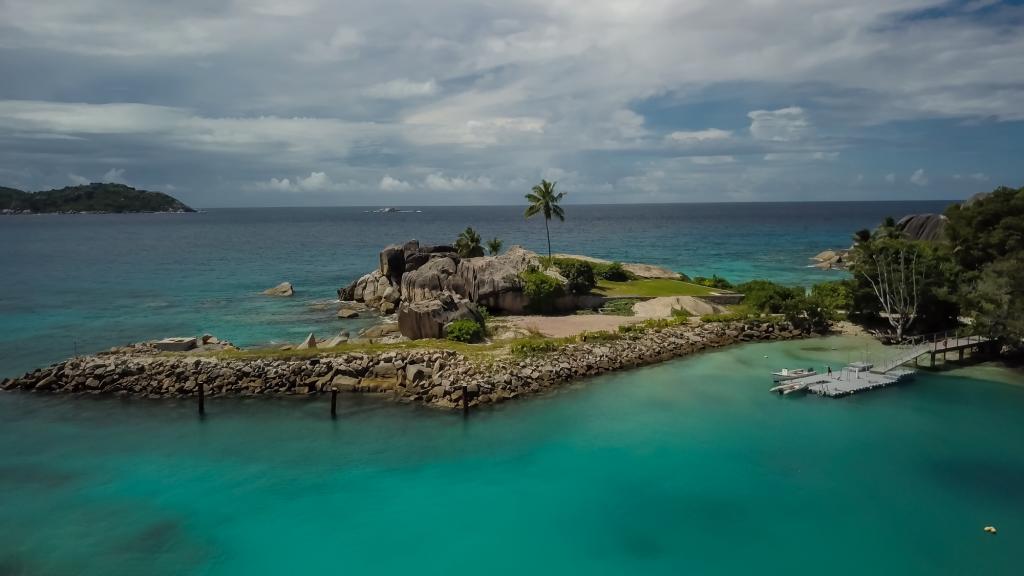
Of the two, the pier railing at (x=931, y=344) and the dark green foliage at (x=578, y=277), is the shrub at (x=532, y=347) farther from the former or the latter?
the pier railing at (x=931, y=344)

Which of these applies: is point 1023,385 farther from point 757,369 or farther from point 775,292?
point 775,292

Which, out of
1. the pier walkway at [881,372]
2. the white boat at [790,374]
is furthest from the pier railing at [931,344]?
the white boat at [790,374]

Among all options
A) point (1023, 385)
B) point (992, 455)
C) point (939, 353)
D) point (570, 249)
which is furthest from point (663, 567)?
point (570, 249)

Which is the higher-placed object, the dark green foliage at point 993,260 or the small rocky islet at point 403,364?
the dark green foliage at point 993,260

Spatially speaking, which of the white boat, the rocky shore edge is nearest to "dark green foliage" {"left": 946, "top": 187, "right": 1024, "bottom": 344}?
the white boat

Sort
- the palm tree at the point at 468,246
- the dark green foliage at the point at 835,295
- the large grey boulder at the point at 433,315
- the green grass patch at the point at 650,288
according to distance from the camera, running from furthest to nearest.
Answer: the palm tree at the point at 468,246 < the green grass patch at the point at 650,288 < the dark green foliage at the point at 835,295 < the large grey boulder at the point at 433,315

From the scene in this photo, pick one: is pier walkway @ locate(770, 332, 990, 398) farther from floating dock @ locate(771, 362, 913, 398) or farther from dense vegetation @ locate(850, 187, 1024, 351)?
dense vegetation @ locate(850, 187, 1024, 351)
